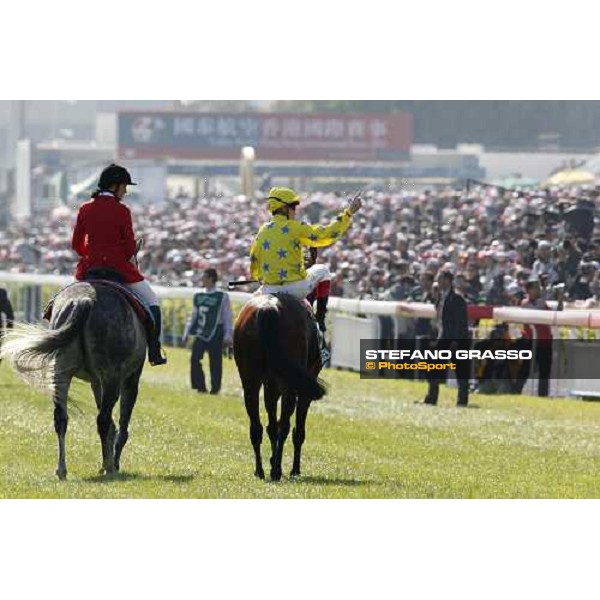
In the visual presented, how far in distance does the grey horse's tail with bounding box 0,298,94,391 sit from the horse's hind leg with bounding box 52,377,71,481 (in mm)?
66

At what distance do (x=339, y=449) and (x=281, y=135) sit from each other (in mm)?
33268

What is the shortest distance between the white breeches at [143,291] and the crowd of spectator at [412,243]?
12164 mm

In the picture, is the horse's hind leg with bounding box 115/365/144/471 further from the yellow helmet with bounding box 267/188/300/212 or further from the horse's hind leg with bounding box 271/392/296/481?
the yellow helmet with bounding box 267/188/300/212

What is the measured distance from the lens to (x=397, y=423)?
18.7 m

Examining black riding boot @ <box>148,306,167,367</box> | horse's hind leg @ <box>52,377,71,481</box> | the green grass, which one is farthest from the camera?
black riding boot @ <box>148,306,167,367</box>

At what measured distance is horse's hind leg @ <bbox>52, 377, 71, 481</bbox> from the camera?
1237 cm

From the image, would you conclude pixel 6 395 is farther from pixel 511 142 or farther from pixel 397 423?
pixel 511 142

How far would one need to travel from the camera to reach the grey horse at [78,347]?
1232 centimetres

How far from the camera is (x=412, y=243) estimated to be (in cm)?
3250

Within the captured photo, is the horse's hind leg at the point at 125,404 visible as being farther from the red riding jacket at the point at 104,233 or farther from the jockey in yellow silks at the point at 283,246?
the jockey in yellow silks at the point at 283,246

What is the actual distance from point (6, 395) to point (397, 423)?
5240 mm

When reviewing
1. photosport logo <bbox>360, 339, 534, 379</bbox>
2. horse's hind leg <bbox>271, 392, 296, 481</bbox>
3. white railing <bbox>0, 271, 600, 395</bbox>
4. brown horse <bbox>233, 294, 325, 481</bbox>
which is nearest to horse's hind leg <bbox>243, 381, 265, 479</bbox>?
brown horse <bbox>233, 294, 325, 481</bbox>

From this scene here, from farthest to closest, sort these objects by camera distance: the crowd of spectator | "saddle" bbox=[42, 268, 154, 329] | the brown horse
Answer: the crowd of spectator
"saddle" bbox=[42, 268, 154, 329]
the brown horse

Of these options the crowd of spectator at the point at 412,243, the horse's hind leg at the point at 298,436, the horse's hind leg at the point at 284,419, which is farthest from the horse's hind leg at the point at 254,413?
Answer: the crowd of spectator at the point at 412,243
